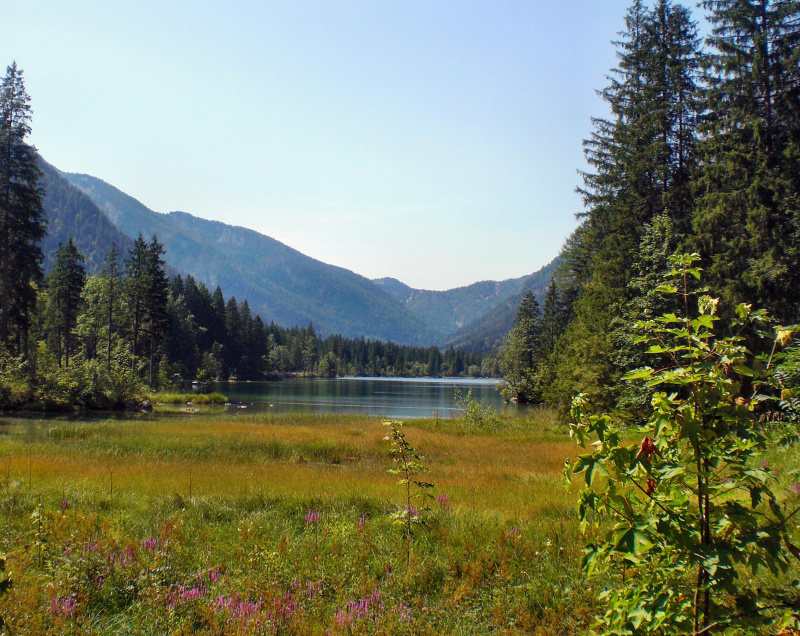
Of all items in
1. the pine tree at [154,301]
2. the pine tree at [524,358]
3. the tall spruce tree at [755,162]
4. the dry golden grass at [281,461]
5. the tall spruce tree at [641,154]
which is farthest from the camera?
the pine tree at [524,358]

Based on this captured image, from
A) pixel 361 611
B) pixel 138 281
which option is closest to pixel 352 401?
pixel 138 281

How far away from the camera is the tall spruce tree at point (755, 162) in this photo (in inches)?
750

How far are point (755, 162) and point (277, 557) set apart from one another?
77.8ft

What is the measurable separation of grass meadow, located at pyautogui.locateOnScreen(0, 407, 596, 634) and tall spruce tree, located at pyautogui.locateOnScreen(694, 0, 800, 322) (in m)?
14.4

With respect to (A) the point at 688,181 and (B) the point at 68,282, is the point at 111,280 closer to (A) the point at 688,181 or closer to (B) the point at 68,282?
(B) the point at 68,282

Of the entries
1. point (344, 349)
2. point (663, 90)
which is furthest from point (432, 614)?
point (344, 349)

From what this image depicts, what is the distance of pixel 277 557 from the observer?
5492 millimetres

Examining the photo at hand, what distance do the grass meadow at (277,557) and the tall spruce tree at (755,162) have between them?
47.4 feet

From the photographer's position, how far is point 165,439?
20328mm

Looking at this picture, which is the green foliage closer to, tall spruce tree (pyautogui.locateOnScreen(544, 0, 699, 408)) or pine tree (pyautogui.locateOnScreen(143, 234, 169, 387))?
tall spruce tree (pyautogui.locateOnScreen(544, 0, 699, 408))

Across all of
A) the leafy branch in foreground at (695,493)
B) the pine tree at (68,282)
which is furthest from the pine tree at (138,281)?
the leafy branch in foreground at (695,493)

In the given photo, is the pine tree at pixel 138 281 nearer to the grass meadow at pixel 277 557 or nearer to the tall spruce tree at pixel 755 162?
the grass meadow at pixel 277 557

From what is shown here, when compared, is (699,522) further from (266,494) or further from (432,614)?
(266,494)

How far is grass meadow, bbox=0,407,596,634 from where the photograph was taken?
442cm
